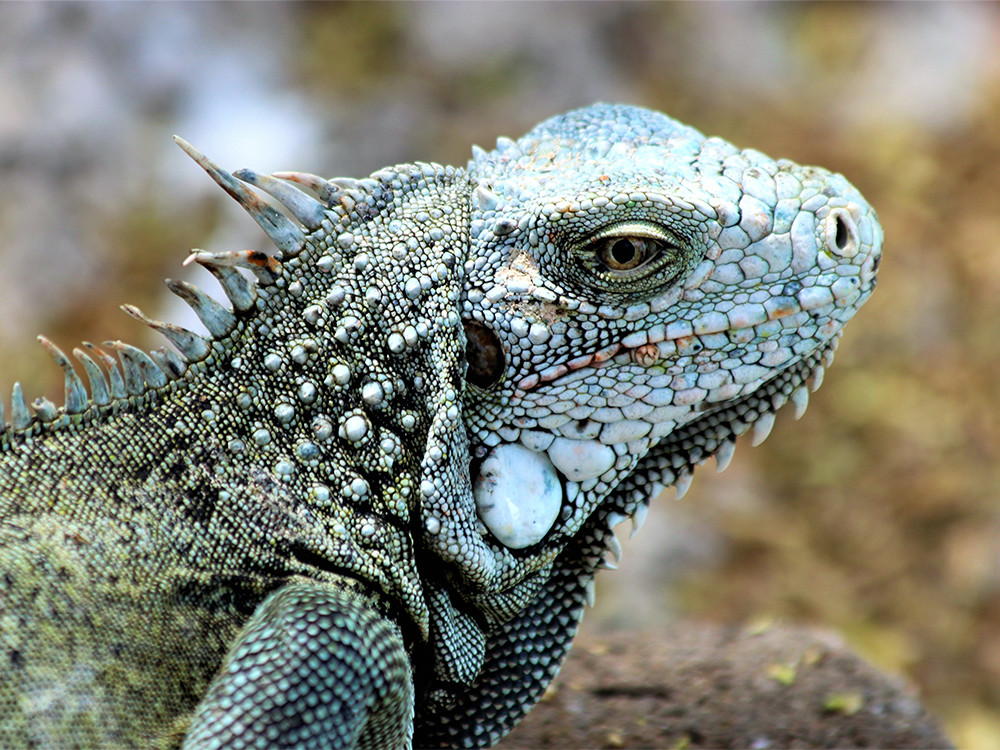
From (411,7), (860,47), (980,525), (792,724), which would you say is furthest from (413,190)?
(860,47)

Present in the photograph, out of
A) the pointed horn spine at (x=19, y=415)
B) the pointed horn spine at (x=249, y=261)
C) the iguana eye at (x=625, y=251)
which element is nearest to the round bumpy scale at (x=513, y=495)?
the iguana eye at (x=625, y=251)

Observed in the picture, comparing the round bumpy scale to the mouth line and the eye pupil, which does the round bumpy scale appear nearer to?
the mouth line

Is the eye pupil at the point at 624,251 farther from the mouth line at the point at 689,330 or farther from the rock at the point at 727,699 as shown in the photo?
the rock at the point at 727,699

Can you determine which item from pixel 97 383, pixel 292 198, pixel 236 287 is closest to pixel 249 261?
pixel 236 287

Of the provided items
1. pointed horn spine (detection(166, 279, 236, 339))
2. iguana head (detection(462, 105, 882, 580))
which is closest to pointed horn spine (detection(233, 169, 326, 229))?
pointed horn spine (detection(166, 279, 236, 339))

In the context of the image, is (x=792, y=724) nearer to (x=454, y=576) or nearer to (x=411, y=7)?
(x=454, y=576)
